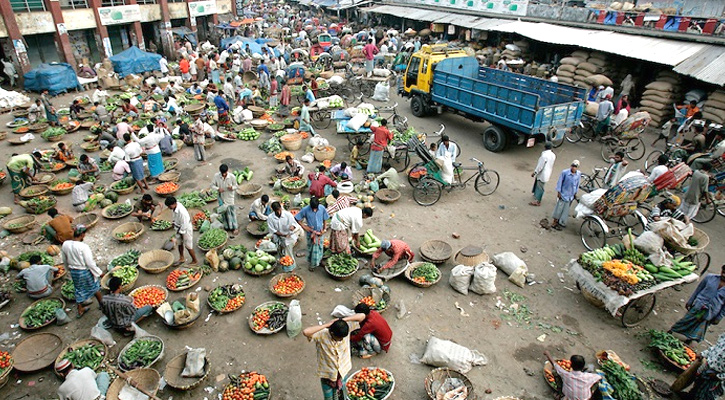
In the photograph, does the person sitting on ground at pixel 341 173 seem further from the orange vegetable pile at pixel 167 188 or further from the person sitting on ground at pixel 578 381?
the person sitting on ground at pixel 578 381

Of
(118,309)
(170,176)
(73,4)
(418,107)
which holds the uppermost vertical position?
(73,4)

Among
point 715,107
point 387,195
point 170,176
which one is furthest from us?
point 715,107

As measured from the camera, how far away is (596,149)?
13.6 m

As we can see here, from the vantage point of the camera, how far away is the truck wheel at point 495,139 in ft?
42.1

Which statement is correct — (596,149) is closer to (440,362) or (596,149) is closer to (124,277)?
(440,362)

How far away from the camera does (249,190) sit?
1082 cm

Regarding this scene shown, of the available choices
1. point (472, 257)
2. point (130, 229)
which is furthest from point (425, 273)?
point (130, 229)

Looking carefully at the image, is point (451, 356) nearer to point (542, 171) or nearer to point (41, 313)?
point (542, 171)

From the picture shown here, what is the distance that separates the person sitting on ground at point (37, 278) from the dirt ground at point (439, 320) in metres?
0.36

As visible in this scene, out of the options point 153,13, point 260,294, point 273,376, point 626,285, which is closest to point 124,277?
point 260,294

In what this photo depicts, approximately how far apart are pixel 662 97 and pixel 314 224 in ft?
46.6

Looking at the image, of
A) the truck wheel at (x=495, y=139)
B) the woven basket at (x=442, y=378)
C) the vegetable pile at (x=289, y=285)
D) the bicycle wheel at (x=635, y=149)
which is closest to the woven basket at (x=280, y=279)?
the vegetable pile at (x=289, y=285)

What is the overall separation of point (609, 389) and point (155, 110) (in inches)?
674

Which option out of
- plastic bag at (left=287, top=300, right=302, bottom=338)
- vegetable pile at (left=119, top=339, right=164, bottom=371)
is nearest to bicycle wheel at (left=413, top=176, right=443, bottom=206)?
plastic bag at (left=287, top=300, right=302, bottom=338)
